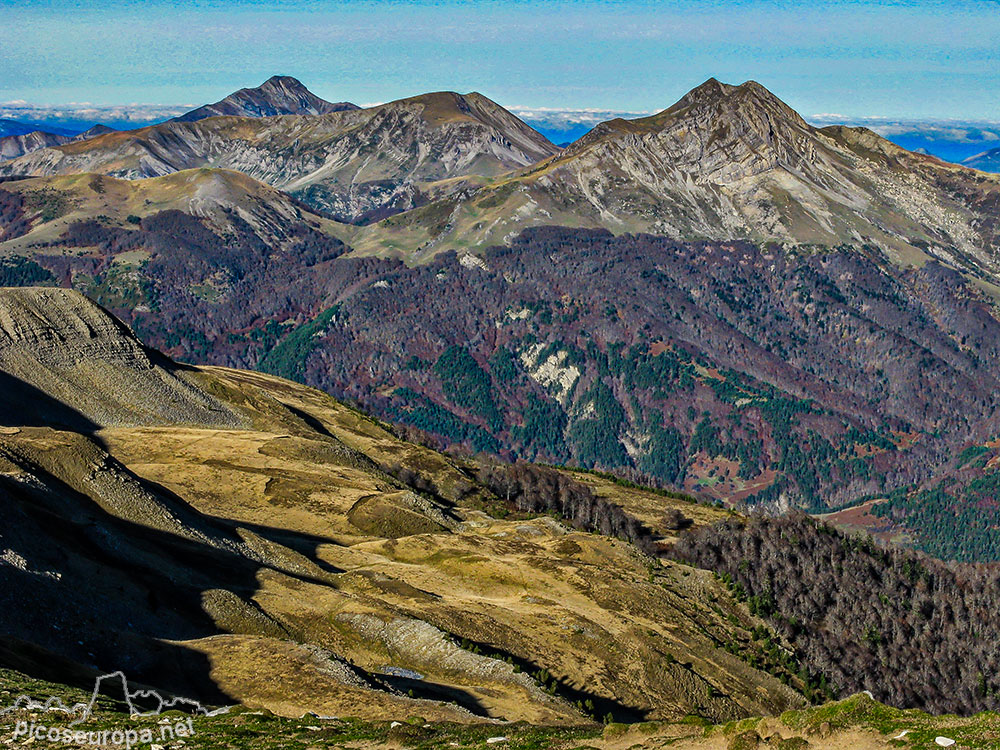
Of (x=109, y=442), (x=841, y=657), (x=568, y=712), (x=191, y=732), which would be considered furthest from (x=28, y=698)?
(x=841, y=657)

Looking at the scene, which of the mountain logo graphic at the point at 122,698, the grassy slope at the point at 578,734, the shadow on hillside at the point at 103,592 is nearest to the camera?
the grassy slope at the point at 578,734

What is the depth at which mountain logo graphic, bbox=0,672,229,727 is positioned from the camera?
168 ft

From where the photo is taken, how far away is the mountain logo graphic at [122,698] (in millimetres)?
51156

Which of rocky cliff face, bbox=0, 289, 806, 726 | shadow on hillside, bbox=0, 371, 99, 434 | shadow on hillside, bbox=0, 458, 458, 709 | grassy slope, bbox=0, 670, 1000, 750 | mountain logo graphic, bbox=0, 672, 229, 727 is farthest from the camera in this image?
shadow on hillside, bbox=0, 371, 99, 434

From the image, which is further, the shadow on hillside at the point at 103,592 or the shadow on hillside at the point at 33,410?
the shadow on hillside at the point at 33,410

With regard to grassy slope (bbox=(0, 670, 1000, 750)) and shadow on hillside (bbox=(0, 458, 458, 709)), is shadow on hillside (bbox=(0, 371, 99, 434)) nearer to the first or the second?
shadow on hillside (bbox=(0, 458, 458, 709))

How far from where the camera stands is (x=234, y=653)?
265ft

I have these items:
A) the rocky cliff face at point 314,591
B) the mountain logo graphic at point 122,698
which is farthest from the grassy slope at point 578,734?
the rocky cliff face at point 314,591

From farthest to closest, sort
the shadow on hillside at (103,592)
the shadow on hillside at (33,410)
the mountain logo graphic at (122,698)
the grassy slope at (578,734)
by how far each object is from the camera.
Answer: the shadow on hillside at (33,410), the shadow on hillside at (103,592), the mountain logo graphic at (122,698), the grassy slope at (578,734)

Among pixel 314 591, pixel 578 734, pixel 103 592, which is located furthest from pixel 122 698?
pixel 314 591

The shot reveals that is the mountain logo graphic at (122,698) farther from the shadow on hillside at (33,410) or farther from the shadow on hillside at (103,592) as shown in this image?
the shadow on hillside at (33,410)

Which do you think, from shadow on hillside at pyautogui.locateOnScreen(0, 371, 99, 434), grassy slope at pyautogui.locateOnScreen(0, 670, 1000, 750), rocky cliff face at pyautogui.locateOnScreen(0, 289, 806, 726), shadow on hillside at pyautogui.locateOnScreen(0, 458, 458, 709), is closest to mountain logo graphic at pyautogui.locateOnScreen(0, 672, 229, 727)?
grassy slope at pyautogui.locateOnScreen(0, 670, 1000, 750)

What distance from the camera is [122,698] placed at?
197ft

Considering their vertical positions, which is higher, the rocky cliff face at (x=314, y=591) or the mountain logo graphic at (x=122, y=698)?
the mountain logo graphic at (x=122, y=698)
